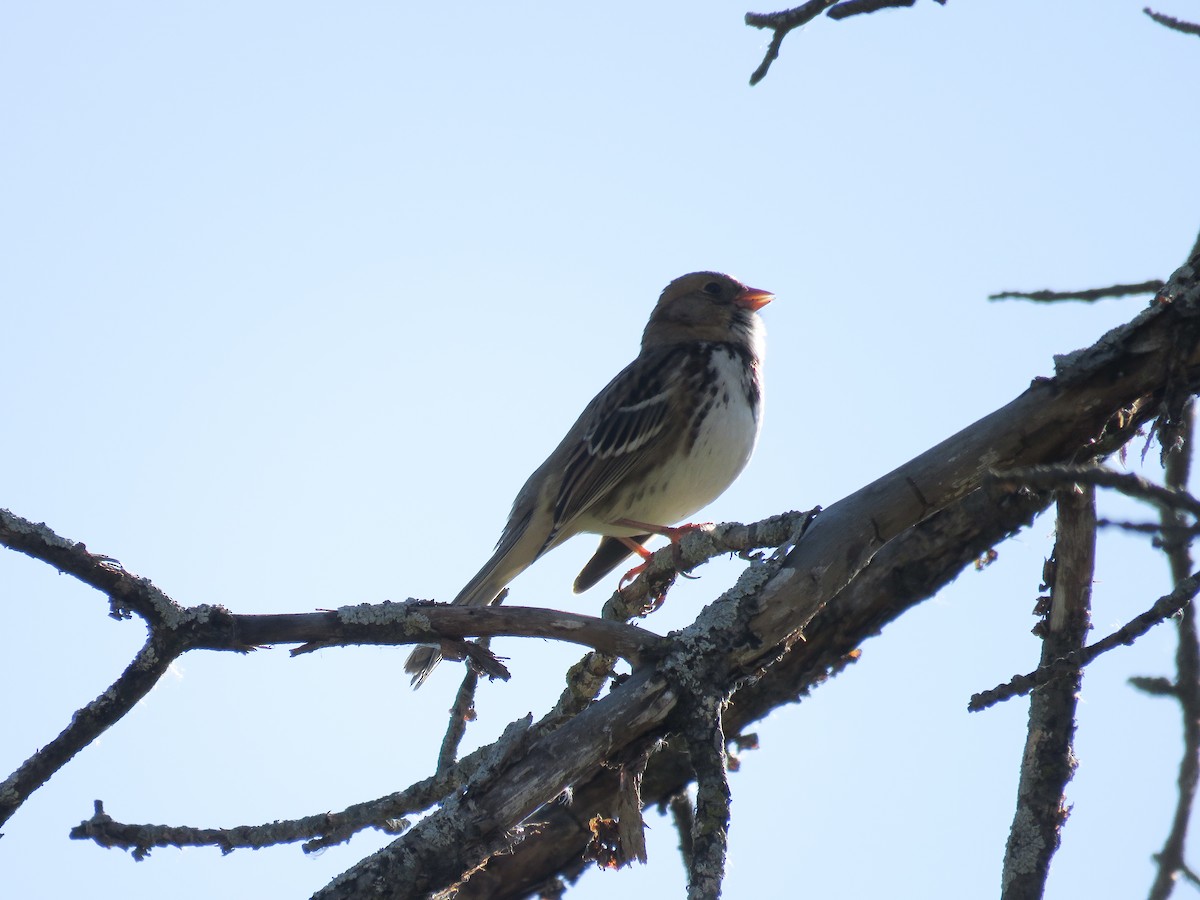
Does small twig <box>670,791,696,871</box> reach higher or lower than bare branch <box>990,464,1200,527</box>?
higher

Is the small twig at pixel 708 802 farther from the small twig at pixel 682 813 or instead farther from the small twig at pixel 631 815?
the small twig at pixel 682 813

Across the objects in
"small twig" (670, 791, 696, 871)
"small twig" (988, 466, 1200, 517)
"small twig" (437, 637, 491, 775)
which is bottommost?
"small twig" (988, 466, 1200, 517)

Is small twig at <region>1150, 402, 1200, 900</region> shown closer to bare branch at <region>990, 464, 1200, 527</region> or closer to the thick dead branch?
the thick dead branch

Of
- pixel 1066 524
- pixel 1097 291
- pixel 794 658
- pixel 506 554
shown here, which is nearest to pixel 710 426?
pixel 506 554

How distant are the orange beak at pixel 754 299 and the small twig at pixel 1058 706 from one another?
4478mm

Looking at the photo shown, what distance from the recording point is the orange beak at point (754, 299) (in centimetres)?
864

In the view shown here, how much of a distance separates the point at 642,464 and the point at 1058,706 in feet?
11.3

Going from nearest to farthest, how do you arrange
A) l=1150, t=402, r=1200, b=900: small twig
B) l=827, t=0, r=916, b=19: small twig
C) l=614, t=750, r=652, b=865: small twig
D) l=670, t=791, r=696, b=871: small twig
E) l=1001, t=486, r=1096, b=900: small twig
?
l=614, t=750, r=652, b=865: small twig
l=1001, t=486, r=1096, b=900: small twig
l=827, t=0, r=916, b=19: small twig
l=1150, t=402, r=1200, b=900: small twig
l=670, t=791, r=696, b=871: small twig

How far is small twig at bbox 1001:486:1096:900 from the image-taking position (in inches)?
159

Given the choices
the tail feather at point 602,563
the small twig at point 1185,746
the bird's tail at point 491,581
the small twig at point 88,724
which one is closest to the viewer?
the small twig at point 88,724

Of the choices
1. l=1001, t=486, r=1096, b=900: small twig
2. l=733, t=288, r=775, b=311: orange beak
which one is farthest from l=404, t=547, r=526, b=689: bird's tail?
l=1001, t=486, r=1096, b=900: small twig

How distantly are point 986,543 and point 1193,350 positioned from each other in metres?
1.43

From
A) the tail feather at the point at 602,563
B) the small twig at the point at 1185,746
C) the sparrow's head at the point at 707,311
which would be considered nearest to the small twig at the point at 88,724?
the small twig at the point at 1185,746

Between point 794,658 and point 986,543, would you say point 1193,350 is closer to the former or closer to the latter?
point 986,543
